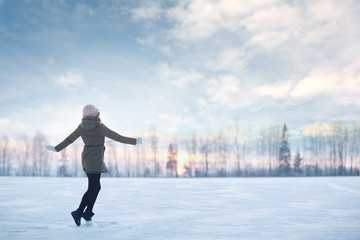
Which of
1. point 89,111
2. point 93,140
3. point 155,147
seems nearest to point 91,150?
point 93,140

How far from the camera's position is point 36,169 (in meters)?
56.2

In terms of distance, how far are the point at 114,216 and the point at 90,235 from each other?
1.58 meters

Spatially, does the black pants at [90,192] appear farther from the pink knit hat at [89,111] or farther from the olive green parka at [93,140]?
the pink knit hat at [89,111]

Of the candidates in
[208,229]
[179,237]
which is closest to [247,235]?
[208,229]

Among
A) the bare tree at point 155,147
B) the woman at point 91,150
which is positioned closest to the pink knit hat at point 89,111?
the woman at point 91,150

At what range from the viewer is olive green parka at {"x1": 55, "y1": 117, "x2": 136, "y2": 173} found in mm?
4172

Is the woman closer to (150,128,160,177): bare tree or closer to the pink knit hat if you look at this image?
the pink knit hat

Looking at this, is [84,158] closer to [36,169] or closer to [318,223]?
[318,223]

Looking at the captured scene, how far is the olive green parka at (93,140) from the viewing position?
4172 millimetres

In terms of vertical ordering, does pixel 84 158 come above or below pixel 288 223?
above

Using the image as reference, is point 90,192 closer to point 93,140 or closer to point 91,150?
point 91,150

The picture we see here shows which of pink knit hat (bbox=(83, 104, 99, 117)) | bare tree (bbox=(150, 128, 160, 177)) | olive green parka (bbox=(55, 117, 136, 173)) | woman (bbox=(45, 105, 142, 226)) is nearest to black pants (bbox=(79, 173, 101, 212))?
woman (bbox=(45, 105, 142, 226))

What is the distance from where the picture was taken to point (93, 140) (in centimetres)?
425

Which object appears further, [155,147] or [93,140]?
[155,147]
